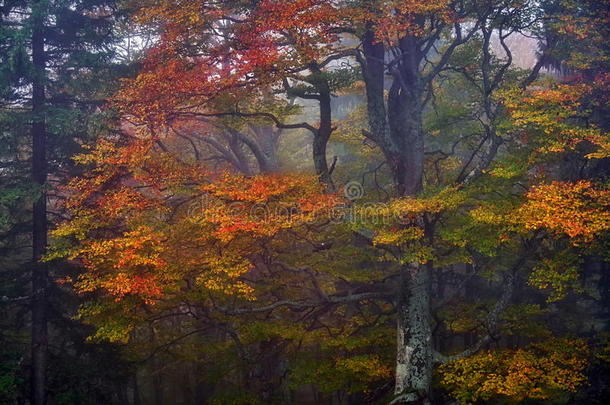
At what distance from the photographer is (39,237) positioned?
44.7ft

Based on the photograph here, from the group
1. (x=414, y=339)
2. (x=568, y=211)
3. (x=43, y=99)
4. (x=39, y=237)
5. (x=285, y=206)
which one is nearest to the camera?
(x=568, y=211)

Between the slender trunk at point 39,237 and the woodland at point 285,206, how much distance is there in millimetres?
58

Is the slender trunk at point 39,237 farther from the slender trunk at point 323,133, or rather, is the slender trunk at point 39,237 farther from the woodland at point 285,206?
the slender trunk at point 323,133

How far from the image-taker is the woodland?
1189cm

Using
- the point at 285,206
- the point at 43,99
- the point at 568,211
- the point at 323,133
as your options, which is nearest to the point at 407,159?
the point at 323,133

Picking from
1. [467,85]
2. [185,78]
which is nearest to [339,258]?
[185,78]

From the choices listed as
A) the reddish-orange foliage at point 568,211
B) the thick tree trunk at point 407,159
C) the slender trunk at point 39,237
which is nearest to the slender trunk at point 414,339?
the thick tree trunk at point 407,159

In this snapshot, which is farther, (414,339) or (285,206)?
(414,339)

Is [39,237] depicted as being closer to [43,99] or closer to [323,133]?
[43,99]

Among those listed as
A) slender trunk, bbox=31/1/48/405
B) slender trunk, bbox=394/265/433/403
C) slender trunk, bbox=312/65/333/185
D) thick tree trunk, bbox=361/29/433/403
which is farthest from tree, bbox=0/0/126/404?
slender trunk, bbox=394/265/433/403

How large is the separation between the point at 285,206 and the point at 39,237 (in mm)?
7245

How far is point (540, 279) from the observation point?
1166 centimetres

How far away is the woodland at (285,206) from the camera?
468 inches

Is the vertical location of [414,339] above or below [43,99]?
below
